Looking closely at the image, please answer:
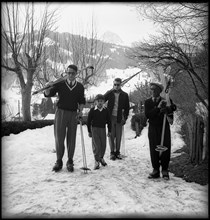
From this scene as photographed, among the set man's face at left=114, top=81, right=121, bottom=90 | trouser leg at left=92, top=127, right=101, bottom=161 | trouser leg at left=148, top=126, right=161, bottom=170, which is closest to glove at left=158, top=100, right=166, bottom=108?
trouser leg at left=148, top=126, right=161, bottom=170

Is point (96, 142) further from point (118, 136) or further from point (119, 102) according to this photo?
point (119, 102)

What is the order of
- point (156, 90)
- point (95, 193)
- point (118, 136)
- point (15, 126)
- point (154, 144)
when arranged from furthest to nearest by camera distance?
point (15, 126) → point (118, 136) → point (156, 90) → point (154, 144) → point (95, 193)

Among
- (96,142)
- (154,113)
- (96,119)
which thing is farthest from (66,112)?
(154,113)

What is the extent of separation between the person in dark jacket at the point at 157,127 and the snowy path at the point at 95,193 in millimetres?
294

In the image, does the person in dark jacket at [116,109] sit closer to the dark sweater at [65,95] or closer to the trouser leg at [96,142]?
the trouser leg at [96,142]

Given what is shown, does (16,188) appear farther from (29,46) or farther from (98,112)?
(29,46)

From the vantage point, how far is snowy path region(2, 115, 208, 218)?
3115 mm

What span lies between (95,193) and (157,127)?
6.19 feet

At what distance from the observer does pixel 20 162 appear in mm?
5715

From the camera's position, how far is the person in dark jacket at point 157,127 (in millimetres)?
4699

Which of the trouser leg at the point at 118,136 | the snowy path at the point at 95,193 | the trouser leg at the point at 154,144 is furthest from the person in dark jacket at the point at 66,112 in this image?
the trouser leg at the point at 118,136

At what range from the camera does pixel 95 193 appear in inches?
147

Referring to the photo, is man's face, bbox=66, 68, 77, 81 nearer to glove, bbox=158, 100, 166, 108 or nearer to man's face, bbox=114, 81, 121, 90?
man's face, bbox=114, 81, 121, 90

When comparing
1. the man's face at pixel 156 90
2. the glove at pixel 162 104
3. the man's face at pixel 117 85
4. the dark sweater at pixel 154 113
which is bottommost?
the dark sweater at pixel 154 113
